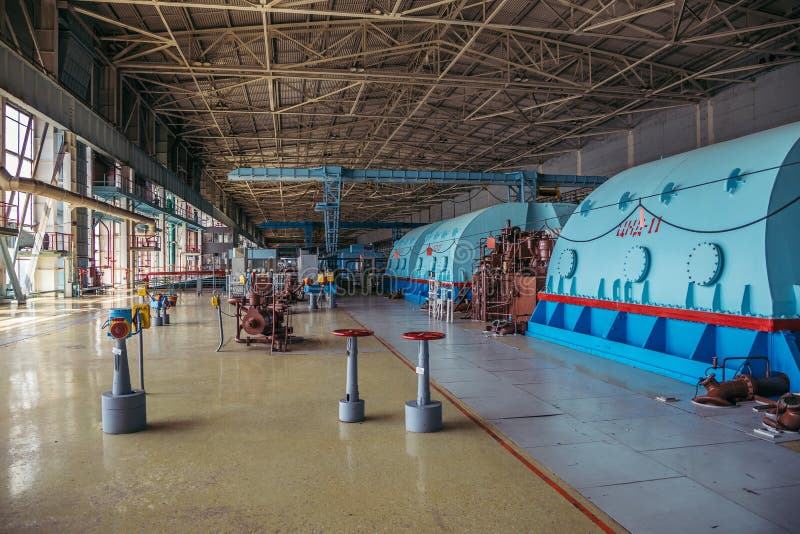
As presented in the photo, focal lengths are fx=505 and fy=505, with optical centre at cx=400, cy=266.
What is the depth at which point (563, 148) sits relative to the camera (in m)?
29.7

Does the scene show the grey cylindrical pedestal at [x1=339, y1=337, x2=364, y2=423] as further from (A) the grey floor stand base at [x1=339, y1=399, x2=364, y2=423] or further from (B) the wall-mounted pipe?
(B) the wall-mounted pipe

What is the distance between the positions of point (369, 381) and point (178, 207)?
30.6 m

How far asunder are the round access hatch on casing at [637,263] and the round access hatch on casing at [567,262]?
1570mm

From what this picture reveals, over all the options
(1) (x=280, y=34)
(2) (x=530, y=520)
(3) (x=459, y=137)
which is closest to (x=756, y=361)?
(2) (x=530, y=520)

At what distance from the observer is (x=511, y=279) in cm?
1314

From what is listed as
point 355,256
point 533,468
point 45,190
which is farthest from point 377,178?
point 533,468

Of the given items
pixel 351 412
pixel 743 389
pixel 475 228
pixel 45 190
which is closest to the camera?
pixel 351 412

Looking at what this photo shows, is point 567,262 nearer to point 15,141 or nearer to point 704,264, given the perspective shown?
point 704,264

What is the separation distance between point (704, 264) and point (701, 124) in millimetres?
16650

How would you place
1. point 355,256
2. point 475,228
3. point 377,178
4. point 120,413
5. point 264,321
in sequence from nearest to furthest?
point 120,413 → point 264,321 → point 475,228 → point 377,178 → point 355,256

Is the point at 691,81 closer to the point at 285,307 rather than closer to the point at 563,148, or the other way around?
the point at 563,148

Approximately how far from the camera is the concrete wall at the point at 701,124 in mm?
17000

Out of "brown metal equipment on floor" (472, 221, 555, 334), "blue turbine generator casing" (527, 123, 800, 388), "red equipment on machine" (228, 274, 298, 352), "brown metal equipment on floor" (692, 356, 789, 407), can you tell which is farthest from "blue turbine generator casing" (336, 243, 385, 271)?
"brown metal equipment on floor" (692, 356, 789, 407)

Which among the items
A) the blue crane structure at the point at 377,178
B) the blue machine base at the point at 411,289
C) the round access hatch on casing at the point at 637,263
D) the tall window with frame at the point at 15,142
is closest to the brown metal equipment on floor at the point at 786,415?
the round access hatch on casing at the point at 637,263
